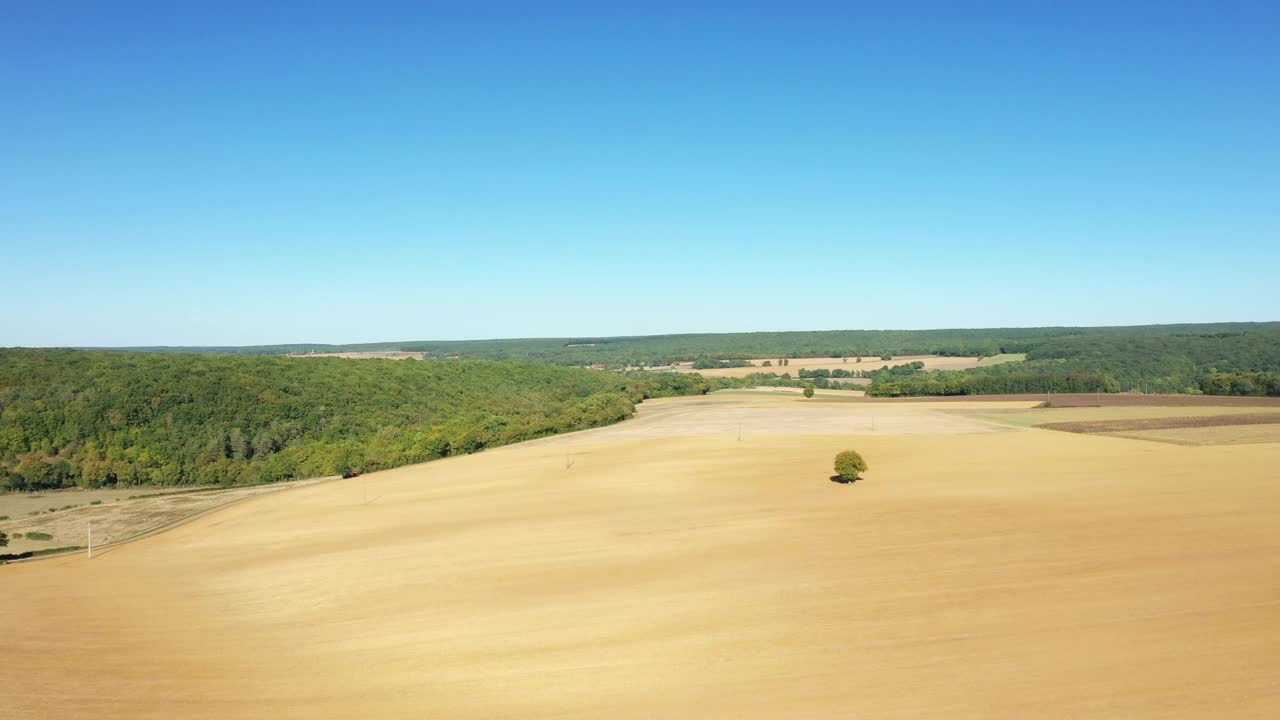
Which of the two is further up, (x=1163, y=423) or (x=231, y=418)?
(x=1163, y=423)

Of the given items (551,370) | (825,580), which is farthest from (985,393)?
(825,580)

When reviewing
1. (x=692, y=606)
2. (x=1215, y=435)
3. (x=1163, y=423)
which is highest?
→ (x=1163, y=423)

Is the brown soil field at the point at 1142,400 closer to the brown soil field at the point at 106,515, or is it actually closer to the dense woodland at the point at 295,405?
the dense woodland at the point at 295,405

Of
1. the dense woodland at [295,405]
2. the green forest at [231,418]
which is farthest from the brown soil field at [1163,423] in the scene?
the green forest at [231,418]

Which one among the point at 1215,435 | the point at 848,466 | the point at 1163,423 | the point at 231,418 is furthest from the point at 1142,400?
the point at 231,418

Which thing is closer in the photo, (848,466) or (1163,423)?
(848,466)

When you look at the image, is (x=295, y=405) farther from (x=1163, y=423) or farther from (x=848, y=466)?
(x=1163, y=423)
